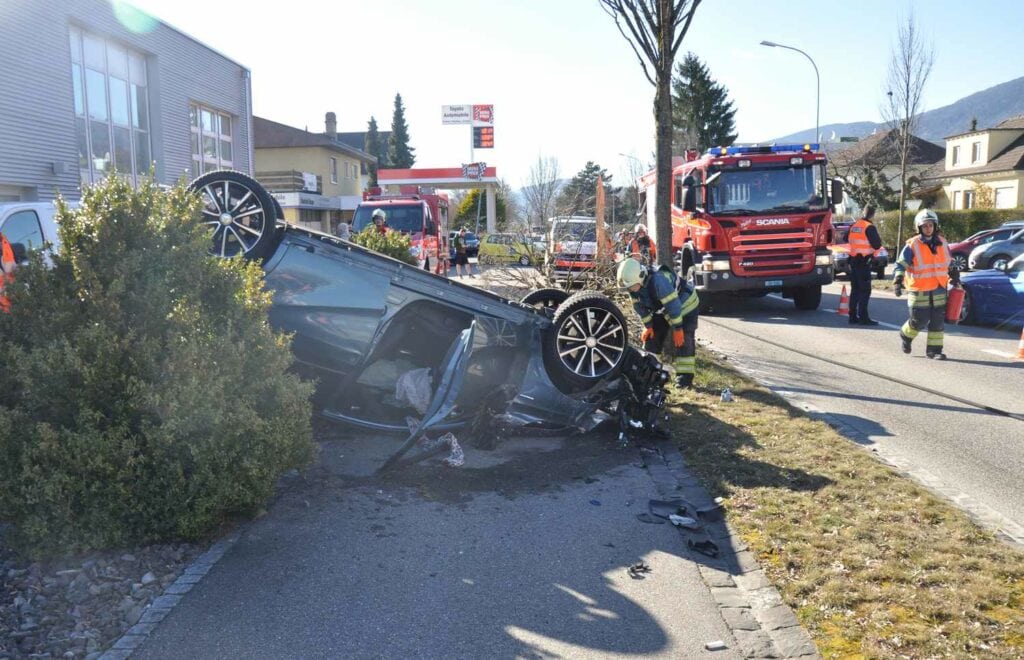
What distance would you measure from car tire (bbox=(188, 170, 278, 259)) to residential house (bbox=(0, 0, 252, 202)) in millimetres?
8055

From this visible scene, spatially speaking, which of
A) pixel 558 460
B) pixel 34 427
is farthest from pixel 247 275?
pixel 558 460

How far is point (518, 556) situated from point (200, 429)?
70.6 inches

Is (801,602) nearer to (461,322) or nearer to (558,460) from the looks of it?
(558,460)

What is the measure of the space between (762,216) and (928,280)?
493cm

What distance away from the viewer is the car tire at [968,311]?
13461mm

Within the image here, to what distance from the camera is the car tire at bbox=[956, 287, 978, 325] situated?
44.2 feet

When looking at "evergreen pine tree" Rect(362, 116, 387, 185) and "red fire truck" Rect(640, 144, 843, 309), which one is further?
"evergreen pine tree" Rect(362, 116, 387, 185)

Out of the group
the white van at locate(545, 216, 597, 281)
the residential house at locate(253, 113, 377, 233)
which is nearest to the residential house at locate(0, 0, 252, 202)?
the white van at locate(545, 216, 597, 281)

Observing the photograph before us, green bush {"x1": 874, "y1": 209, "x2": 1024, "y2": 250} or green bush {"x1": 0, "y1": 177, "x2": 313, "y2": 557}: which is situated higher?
green bush {"x1": 874, "y1": 209, "x2": 1024, "y2": 250}

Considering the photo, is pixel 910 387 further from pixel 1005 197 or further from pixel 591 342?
pixel 1005 197

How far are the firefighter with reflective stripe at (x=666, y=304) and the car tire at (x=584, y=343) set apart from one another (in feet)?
3.50

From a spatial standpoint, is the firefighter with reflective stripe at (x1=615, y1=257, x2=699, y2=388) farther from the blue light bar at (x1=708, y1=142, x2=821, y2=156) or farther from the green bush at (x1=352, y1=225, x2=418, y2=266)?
the blue light bar at (x1=708, y1=142, x2=821, y2=156)

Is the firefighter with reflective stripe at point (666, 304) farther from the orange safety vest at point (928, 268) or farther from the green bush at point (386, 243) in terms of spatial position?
the green bush at point (386, 243)

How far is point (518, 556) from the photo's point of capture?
175 inches
